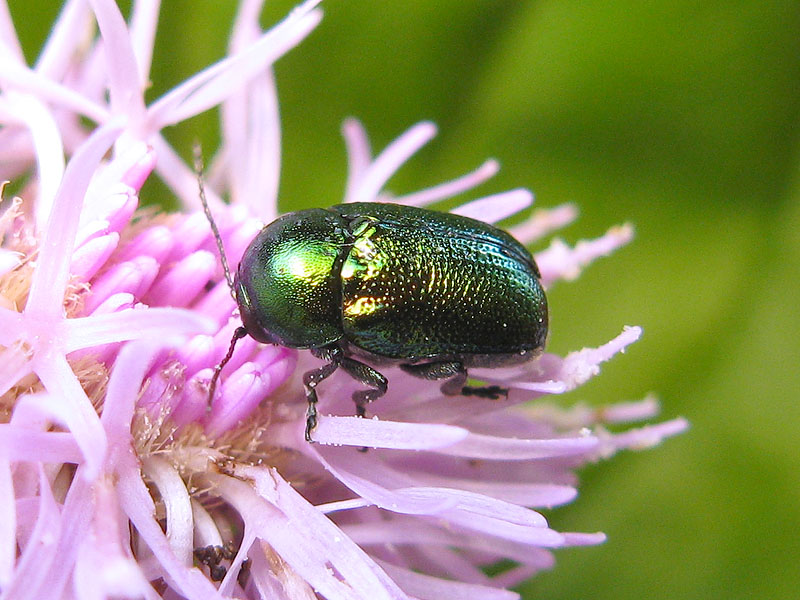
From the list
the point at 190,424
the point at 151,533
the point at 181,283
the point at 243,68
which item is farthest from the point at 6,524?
the point at 243,68

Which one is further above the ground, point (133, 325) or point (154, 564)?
point (133, 325)

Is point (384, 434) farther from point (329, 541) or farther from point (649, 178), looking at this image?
point (649, 178)

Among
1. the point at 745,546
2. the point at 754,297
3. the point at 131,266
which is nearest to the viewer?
the point at 131,266

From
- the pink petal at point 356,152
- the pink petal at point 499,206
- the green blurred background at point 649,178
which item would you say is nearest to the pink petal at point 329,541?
the pink petal at point 499,206

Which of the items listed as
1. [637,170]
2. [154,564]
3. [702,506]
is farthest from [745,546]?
[154,564]

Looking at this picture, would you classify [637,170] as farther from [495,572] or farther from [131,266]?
[131,266]

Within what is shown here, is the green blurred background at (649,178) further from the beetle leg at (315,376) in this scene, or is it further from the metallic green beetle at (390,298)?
the beetle leg at (315,376)

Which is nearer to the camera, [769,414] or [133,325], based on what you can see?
[133,325]
